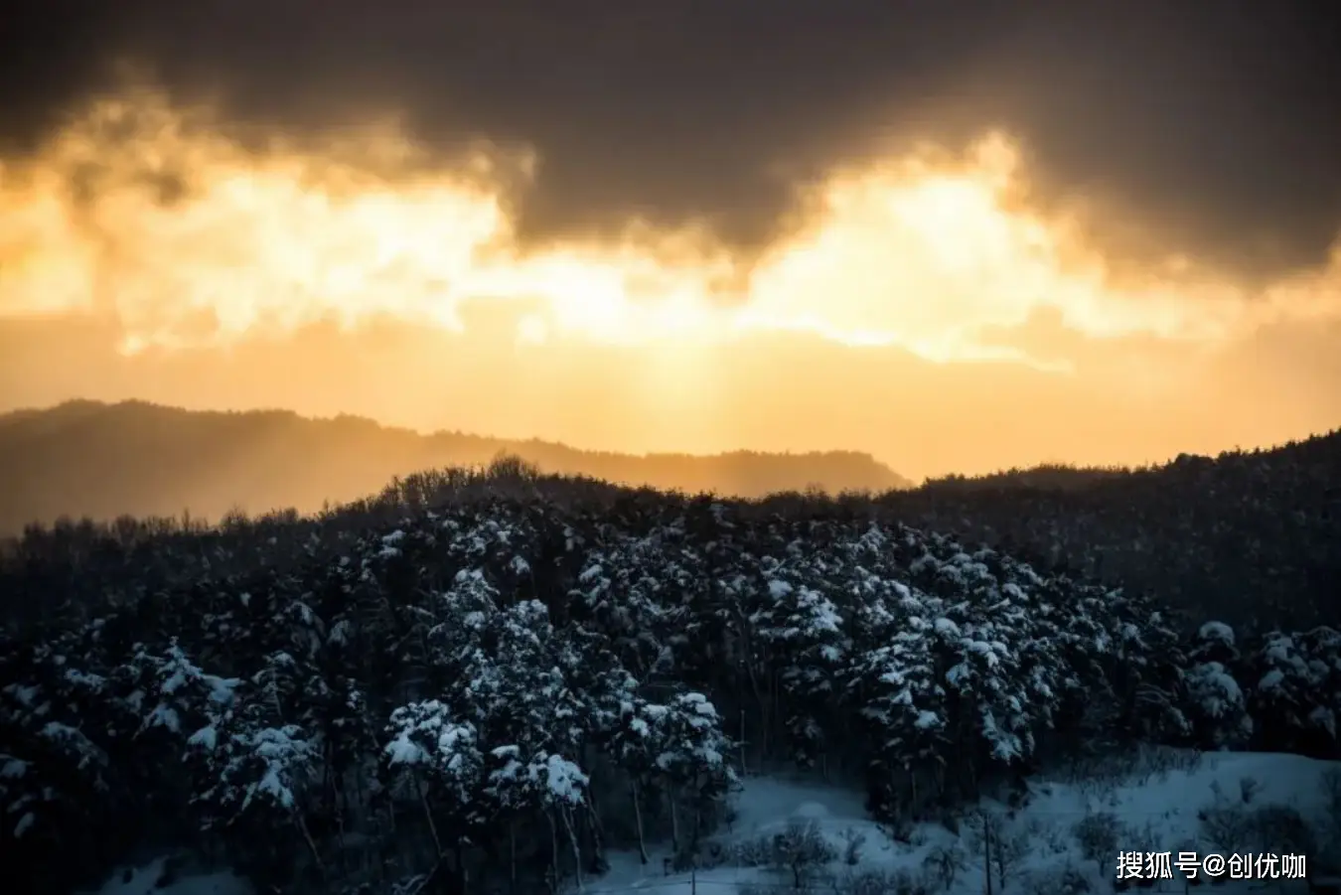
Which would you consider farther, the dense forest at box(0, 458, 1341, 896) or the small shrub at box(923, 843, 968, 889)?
the dense forest at box(0, 458, 1341, 896)

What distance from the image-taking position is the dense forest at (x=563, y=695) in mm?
49031

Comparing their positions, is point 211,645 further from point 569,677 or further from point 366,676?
point 569,677

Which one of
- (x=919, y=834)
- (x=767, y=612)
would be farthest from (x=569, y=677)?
(x=919, y=834)

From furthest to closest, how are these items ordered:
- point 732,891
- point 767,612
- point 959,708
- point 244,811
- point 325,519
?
1. point 325,519
2. point 767,612
3. point 959,708
4. point 244,811
5. point 732,891

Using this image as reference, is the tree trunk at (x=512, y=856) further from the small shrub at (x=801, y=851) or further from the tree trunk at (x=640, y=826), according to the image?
the small shrub at (x=801, y=851)

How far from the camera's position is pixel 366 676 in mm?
62156

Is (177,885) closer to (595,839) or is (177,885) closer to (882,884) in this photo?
(595,839)

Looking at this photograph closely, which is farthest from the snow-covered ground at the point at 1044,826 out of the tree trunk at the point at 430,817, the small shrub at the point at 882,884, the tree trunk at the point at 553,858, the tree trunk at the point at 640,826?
the tree trunk at the point at 430,817

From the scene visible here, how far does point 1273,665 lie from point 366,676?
49633mm

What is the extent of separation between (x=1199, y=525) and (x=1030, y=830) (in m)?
86.2

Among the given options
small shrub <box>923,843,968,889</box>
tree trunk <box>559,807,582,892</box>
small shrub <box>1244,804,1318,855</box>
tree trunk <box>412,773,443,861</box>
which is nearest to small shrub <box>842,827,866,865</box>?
small shrub <box>923,843,968,889</box>

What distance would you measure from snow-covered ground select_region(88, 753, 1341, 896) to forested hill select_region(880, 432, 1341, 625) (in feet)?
90.9

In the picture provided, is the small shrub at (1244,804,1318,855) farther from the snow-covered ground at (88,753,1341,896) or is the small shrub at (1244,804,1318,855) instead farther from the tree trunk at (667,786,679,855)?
the tree trunk at (667,786,679,855)

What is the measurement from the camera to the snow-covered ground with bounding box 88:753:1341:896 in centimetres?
4262
